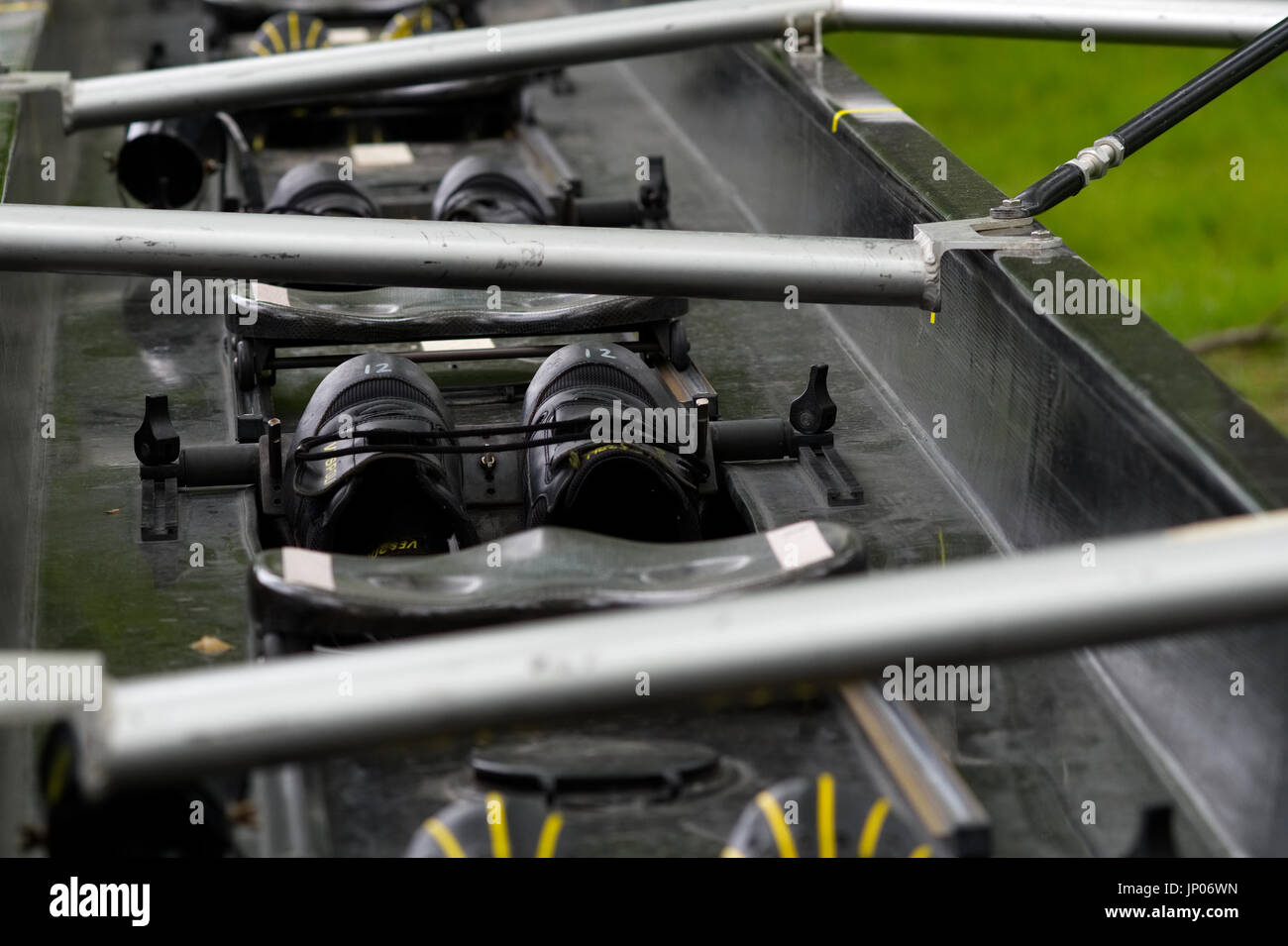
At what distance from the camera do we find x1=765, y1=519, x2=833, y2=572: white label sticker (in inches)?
80.9

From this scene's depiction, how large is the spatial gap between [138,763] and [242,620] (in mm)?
966

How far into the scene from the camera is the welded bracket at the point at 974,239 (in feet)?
8.32

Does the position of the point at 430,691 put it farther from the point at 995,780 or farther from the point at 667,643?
the point at 995,780

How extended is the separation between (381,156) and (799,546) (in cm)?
292

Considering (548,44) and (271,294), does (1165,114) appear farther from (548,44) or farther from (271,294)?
(271,294)

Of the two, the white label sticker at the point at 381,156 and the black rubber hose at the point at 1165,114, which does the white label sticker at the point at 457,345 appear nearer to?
the black rubber hose at the point at 1165,114

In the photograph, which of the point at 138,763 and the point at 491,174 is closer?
the point at 138,763

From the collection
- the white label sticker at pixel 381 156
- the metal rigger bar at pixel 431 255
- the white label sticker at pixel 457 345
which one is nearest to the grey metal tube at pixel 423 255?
the metal rigger bar at pixel 431 255

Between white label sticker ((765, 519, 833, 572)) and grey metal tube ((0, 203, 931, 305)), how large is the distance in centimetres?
47

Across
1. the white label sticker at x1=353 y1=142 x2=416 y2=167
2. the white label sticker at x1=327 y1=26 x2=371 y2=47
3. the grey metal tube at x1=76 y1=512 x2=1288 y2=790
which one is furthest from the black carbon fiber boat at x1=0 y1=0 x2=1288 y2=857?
the white label sticker at x1=327 y1=26 x2=371 y2=47

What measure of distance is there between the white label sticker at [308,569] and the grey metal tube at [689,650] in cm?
57

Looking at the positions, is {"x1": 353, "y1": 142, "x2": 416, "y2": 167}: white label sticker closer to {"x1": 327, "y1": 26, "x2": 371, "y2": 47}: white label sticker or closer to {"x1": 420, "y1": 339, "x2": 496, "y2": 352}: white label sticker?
{"x1": 327, "y1": 26, "x2": 371, "y2": 47}: white label sticker

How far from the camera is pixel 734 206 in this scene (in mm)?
4250
